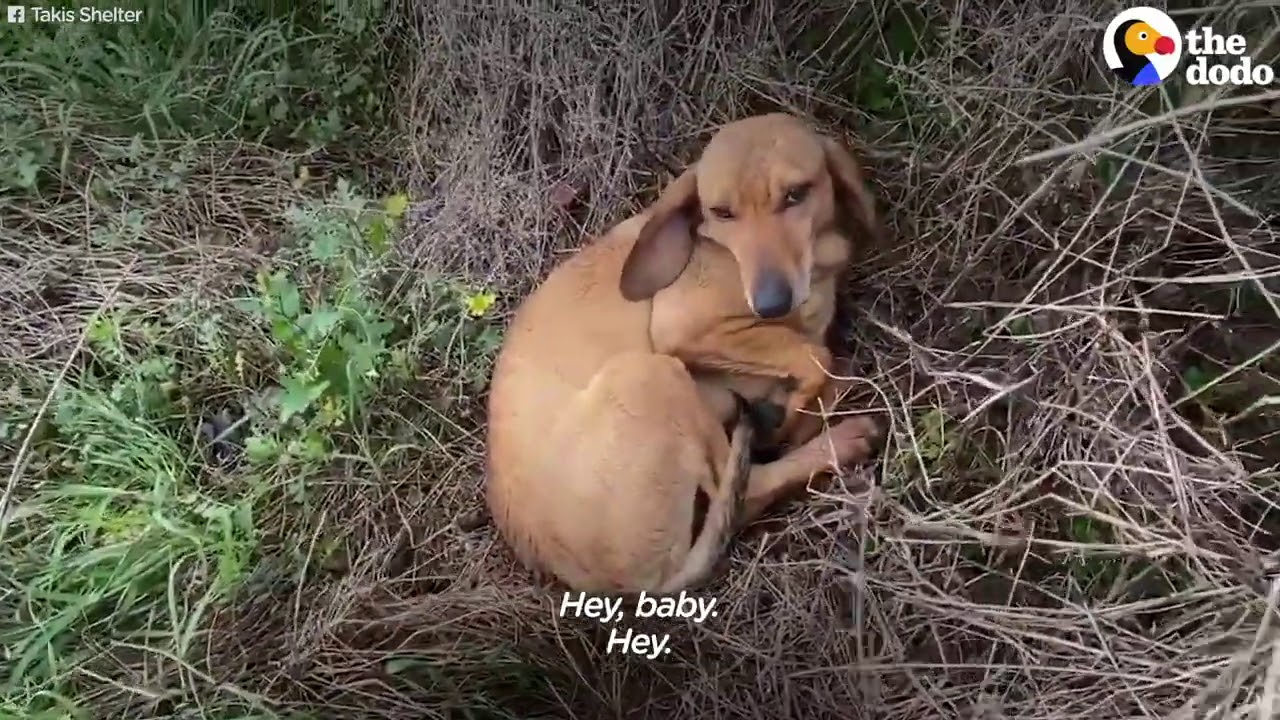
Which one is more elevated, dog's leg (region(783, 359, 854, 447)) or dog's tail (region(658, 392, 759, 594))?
dog's leg (region(783, 359, 854, 447))

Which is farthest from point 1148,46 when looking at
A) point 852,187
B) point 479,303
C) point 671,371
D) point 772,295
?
point 479,303

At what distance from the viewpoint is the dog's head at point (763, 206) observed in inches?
46.8

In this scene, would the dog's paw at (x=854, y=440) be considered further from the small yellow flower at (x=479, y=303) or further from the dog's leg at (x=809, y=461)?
the small yellow flower at (x=479, y=303)

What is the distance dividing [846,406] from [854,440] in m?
0.04

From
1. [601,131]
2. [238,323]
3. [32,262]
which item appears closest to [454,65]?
[601,131]

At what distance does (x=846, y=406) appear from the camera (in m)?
1.23

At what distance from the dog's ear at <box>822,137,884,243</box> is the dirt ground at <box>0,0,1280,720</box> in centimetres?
2

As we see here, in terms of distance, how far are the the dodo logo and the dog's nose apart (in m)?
0.40

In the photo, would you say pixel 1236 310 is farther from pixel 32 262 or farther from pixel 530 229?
pixel 32 262

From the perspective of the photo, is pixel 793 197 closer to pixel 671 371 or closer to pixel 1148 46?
pixel 671 371

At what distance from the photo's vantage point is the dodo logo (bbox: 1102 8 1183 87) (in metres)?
1.19

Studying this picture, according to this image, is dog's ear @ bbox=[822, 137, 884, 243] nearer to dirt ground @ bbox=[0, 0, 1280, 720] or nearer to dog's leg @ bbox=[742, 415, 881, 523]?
dirt ground @ bbox=[0, 0, 1280, 720]
